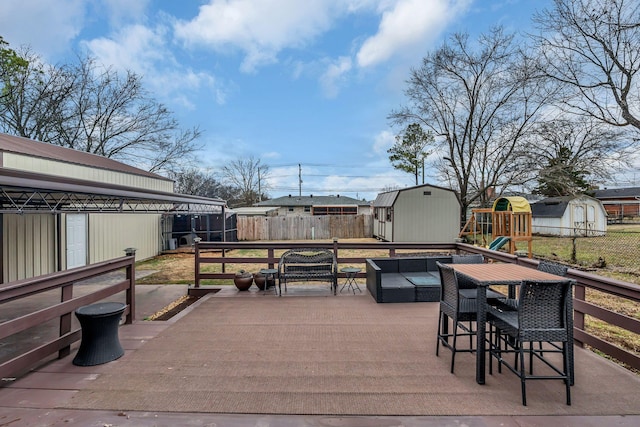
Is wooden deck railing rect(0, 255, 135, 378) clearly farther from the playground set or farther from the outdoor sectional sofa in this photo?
the playground set

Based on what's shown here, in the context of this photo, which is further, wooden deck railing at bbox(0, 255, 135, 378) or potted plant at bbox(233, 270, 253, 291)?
potted plant at bbox(233, 270, 253, 291)

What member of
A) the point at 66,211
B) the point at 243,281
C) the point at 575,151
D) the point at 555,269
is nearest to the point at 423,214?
the point at 575,151

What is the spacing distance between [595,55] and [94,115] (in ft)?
68.8

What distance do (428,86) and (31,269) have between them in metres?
18.0

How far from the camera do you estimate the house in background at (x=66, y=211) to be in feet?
19.2

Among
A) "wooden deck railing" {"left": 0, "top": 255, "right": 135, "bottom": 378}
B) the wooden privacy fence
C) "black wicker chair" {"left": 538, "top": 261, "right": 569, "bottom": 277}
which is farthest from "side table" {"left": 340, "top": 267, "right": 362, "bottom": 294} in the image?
the wooden privacy fence

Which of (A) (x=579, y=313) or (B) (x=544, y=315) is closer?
(B) (x=544, y=315)

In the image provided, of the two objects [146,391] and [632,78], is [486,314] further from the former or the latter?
[632,78]

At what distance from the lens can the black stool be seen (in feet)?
10.0

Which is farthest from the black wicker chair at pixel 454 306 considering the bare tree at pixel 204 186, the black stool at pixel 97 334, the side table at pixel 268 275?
the bare tree at pixel 204 186

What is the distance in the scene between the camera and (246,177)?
37.4 m

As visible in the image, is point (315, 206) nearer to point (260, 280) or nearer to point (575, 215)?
point (575, 215)

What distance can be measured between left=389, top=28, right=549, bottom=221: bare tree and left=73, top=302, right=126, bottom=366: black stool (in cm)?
1522

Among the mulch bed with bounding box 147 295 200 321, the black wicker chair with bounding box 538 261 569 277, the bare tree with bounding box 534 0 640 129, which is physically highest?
the bare tree with bounding box 534 0 640 129
